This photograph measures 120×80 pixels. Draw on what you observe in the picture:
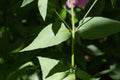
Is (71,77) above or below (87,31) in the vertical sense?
below

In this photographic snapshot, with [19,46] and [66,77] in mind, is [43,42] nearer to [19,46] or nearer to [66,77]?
[66,77]

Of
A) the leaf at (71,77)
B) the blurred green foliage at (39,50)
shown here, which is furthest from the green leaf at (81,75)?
the blurred green foliage at (39,50)

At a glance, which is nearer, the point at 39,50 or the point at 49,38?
the point at 49,38

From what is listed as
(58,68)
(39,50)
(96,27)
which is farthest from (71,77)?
(39,50)

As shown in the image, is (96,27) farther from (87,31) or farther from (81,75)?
(81,75)

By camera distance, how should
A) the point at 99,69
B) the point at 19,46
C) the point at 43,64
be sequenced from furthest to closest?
the point at 99,69, the point at 19,46, the point at 43,64

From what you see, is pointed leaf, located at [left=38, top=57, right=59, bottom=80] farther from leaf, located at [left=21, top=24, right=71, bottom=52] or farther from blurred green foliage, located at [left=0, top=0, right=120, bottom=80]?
blurred green foliage, located at [left=0, top=0, right=120, bottom=80]

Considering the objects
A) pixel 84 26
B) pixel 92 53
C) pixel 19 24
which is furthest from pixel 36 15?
pixel 84 26
